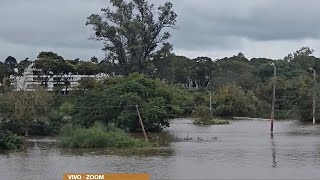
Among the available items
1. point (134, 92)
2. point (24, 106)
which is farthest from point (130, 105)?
point (24, 106)

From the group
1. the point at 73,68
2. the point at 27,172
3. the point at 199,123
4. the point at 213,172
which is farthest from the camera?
the point at 73,68

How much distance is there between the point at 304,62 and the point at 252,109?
50006 millimetres

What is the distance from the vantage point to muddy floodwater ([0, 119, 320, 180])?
23.8 metres

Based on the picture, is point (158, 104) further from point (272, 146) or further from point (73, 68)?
point (73, 68)

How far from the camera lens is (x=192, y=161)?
93.9 feet

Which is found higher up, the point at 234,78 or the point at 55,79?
the point at 234,78

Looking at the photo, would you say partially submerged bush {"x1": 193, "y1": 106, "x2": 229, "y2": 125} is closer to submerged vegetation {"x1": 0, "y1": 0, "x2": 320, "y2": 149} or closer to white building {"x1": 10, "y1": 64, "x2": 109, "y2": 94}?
submerged vegetation {"x1": 0, "y1": 0, "x2": 320, "y2": 149}

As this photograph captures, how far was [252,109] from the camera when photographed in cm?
7794

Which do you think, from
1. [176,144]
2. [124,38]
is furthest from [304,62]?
[176,144]

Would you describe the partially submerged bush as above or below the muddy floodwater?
above

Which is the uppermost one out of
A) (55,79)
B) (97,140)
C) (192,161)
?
(55,79)

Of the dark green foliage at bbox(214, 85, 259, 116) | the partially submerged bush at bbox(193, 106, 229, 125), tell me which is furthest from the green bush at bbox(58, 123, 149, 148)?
the dark green foliage at bbox(214, 85, 259, 116)

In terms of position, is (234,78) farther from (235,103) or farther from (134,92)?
(134,92)

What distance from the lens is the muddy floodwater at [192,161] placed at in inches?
939
